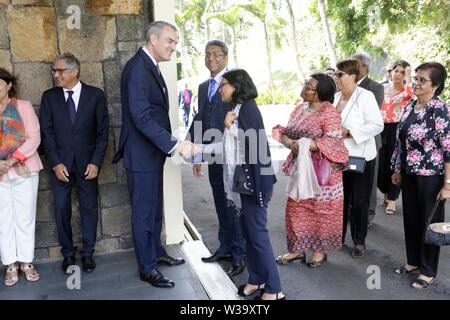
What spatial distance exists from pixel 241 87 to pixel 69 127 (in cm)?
168

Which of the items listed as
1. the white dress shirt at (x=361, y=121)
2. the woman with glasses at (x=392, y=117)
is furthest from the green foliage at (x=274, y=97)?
the white dress shirt at (x=361, y=121)

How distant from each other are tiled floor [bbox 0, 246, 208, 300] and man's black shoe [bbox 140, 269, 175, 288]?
3cm

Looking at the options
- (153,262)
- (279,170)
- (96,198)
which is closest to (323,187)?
(153,262)

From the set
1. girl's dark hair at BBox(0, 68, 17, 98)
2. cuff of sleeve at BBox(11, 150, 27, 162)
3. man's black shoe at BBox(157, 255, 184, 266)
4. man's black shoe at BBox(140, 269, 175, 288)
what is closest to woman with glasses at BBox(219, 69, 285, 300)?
man's black shoe at BBox(140, 269, 175, 288)

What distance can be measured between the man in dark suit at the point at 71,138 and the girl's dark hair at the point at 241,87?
139cm

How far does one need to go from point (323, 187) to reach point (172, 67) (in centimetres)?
196

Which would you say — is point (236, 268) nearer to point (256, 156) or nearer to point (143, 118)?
point (256, 156)

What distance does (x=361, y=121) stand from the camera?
3.89 m

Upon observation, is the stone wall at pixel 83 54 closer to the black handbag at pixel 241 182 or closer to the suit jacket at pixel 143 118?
the suit jacket at pixel 143 118

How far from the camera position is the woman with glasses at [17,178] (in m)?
3.43

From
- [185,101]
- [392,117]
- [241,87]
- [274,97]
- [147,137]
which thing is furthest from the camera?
[274,97]

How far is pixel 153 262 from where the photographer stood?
351 cm

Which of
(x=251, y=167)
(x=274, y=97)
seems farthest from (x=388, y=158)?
(x=274, y=97)

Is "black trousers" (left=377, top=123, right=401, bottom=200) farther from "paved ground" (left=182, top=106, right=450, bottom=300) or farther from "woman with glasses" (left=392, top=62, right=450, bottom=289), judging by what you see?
"woman with glasses" (left=392, top=62, right=450, bottom=289)
